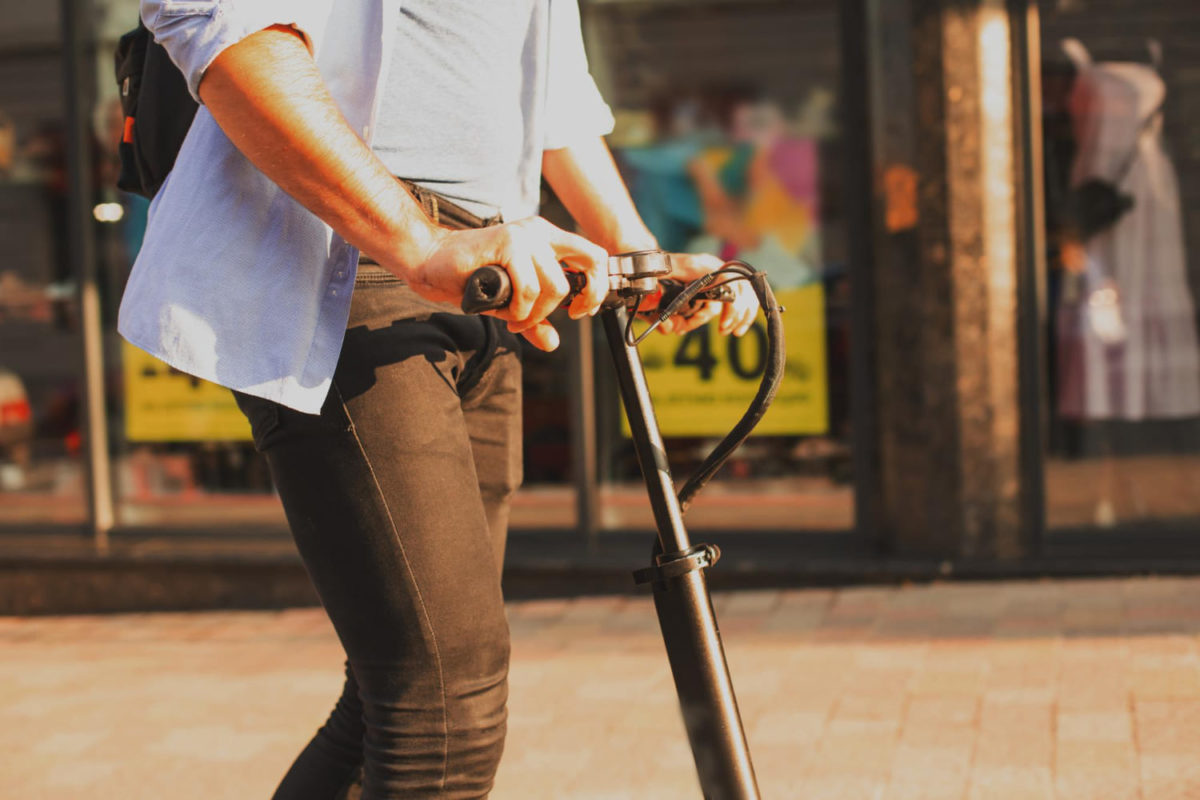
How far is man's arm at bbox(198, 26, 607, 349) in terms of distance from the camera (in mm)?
1550

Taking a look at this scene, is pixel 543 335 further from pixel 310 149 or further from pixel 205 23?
pixel 205 23

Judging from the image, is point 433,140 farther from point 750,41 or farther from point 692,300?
point 750,41

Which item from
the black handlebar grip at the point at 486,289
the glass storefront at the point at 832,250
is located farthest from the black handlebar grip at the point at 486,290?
the glass storefront at the point at 832,250

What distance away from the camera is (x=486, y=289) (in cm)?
146

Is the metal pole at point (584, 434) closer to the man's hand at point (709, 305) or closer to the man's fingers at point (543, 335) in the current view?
the man's hand at point (709, 305)

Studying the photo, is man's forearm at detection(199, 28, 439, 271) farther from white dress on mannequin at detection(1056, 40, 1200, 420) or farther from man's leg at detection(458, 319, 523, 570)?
white dress on mannequin at detection(1056, 40, 1200, 420)

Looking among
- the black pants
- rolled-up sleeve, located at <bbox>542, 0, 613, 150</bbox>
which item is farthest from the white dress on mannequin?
the black pants

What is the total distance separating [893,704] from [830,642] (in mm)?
749

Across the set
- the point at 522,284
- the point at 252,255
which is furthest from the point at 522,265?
the point at 252,255

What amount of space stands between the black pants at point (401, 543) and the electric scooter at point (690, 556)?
223mm

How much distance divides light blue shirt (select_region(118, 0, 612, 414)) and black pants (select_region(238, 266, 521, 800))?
0.06 metres

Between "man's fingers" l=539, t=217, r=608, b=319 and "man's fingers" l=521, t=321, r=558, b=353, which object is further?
"man's fingers" l=521, t=321, r=558, b=353

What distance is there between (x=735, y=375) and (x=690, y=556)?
13.4 feet

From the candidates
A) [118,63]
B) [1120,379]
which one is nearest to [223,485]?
[1120,379]
